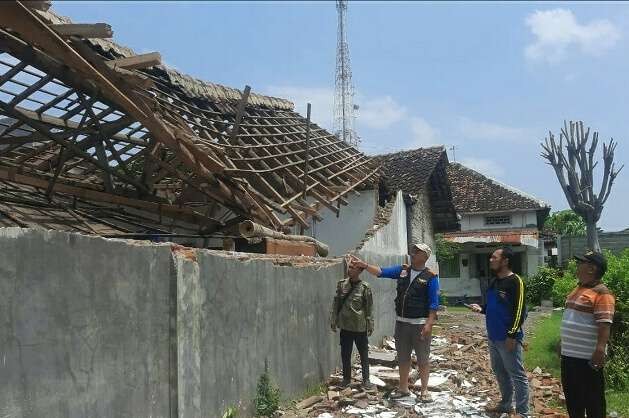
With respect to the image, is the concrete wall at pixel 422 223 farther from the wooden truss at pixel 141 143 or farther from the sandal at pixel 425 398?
the sandal at pixel 425 398

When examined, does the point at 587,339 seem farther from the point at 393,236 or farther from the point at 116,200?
the point at 393,236

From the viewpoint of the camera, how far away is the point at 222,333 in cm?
583

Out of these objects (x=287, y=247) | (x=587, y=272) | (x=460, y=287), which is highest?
(x=287, y=247)

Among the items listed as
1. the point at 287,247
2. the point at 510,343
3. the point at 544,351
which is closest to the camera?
the point at 510,343

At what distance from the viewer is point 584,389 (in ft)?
17.4

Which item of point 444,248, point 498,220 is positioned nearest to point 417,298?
point 444,248

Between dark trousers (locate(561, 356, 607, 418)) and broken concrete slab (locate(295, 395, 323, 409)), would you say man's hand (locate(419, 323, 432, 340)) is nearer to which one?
broken concrete slab (locate(295, 395, 323, 409))

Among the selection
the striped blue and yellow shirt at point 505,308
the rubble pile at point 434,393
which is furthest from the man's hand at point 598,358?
the rubble pile at point 434,393

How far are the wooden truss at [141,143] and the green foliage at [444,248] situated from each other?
14.9 meters

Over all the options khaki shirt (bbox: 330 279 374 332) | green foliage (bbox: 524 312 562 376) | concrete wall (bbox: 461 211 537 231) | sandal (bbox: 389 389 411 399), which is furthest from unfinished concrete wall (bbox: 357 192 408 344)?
concrete wall (bbox: 461 211 537 231)

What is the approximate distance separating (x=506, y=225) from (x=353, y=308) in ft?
90.2

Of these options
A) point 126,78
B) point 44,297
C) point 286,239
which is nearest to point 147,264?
point 44,297

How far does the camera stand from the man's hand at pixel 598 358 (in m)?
5.08

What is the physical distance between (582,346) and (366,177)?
31.8ft
